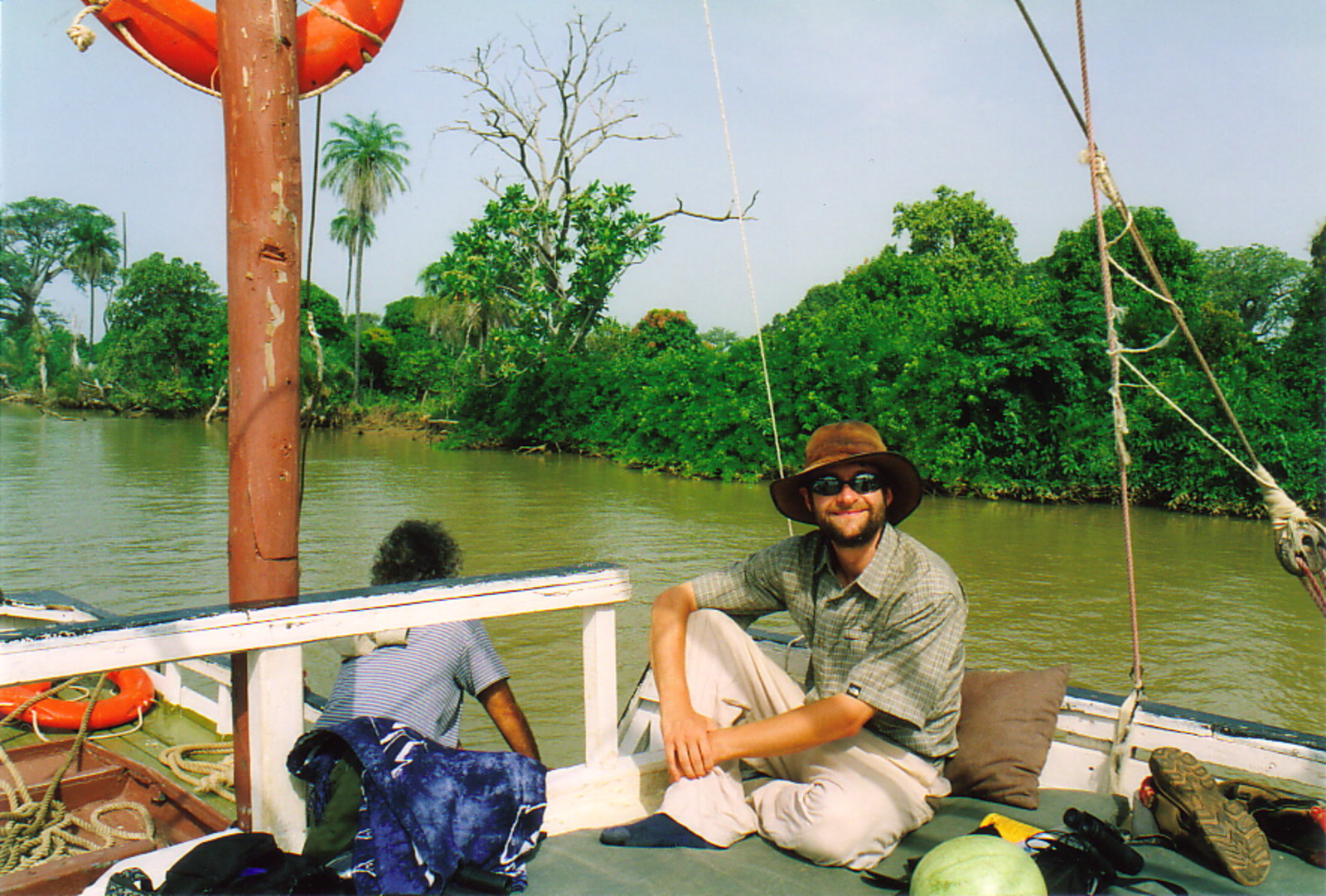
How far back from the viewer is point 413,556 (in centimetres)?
283

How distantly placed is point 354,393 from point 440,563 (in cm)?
3703

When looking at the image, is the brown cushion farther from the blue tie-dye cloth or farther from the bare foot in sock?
the blue tie-dye cloth

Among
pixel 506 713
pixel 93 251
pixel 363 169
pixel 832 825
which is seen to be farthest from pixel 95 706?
pixel 93 251

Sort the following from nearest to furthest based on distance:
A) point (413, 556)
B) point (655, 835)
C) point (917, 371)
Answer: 1. point (655, 835)
2. point (413, 556)
3. point (917, 371)

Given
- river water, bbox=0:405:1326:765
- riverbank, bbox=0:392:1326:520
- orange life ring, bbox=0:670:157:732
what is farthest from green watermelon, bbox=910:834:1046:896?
orange life ring, bbox=0:670:157:732

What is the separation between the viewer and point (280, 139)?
7.83 ft

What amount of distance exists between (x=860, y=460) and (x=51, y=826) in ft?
8.90

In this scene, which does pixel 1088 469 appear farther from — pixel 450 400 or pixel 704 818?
pixel 450 400

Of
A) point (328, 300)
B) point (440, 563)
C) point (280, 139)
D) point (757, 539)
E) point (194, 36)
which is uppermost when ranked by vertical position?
point (328, 300)

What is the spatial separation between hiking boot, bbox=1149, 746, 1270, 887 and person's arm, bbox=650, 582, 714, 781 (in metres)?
1.05

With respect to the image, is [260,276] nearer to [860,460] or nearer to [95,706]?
[860,460]

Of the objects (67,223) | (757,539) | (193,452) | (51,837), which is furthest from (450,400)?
(67,223)

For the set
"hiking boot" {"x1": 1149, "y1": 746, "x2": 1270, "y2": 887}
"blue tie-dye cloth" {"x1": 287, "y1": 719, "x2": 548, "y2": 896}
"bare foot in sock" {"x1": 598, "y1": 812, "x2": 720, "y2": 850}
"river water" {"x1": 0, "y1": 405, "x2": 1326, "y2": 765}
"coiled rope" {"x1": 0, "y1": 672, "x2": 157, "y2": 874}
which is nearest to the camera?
"blue tie-dye cloth" {"x1": 287, "y1": 719, "x2": 548, "y2": 896}

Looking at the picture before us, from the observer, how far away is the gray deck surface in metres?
2.07
